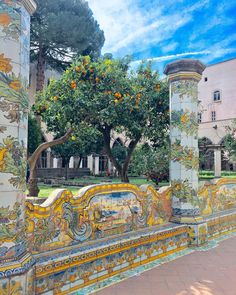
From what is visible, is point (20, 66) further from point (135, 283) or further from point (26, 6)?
point (135, 283)

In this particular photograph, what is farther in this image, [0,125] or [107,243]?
[107,243]

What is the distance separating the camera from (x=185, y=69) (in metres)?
5.39

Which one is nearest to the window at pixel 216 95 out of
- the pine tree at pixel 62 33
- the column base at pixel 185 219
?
the pine tree at pixel 62 33

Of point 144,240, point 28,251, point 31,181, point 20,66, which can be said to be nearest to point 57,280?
point 28,251

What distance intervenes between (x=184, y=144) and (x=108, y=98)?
321cm

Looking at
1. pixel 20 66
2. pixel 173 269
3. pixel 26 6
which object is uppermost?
pixel 26 6

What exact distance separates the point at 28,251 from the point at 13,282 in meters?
0.36

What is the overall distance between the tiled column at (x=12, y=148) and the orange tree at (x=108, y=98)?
480 cm

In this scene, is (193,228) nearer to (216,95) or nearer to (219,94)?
(219,94)

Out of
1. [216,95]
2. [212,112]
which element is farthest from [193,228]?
[216,95]

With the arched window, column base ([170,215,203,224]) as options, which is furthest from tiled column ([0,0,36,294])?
the arched window

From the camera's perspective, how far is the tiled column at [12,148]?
2682 mm

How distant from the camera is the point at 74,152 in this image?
20.1m

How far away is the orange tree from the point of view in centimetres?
777
